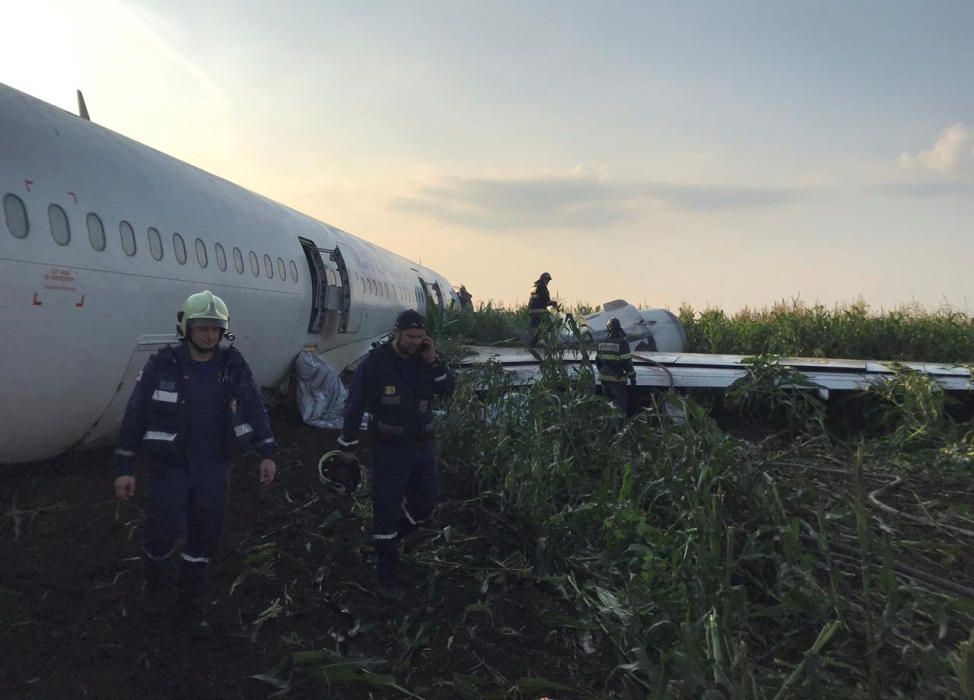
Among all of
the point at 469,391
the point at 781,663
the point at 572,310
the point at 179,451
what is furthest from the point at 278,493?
the point at 781,663

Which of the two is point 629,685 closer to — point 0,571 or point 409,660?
point 409,660

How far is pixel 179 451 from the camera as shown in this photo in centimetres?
495

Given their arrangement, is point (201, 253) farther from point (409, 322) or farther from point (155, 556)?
point (155, 556)

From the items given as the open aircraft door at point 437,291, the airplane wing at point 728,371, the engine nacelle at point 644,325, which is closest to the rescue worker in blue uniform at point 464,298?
the open aircraft door at point 437,291

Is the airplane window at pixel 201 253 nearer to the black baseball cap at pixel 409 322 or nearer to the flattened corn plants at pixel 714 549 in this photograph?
the flattened corn plants at pixel 714 549

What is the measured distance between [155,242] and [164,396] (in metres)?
3.54

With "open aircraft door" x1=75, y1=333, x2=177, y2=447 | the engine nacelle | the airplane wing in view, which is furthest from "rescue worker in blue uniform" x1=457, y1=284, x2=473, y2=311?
"open aircraft door" x1=75, y1=333, x2=177, y2=447

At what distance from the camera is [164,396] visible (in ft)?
16.1

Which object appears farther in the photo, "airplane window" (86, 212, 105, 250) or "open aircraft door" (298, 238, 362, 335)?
"open aircraft door" (298, 238, 362, 335)

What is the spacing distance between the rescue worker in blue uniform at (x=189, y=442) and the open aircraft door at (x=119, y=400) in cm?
230

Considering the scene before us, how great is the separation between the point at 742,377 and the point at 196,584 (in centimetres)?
880

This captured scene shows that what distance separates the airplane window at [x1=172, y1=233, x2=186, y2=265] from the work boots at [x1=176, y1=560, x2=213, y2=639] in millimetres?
4202

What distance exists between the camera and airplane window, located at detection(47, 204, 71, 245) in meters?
6.42

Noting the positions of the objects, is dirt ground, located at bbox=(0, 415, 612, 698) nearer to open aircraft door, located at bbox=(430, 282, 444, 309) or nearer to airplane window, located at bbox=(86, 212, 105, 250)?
airplane window, located at bbox=(86, 212, 105, 250)
